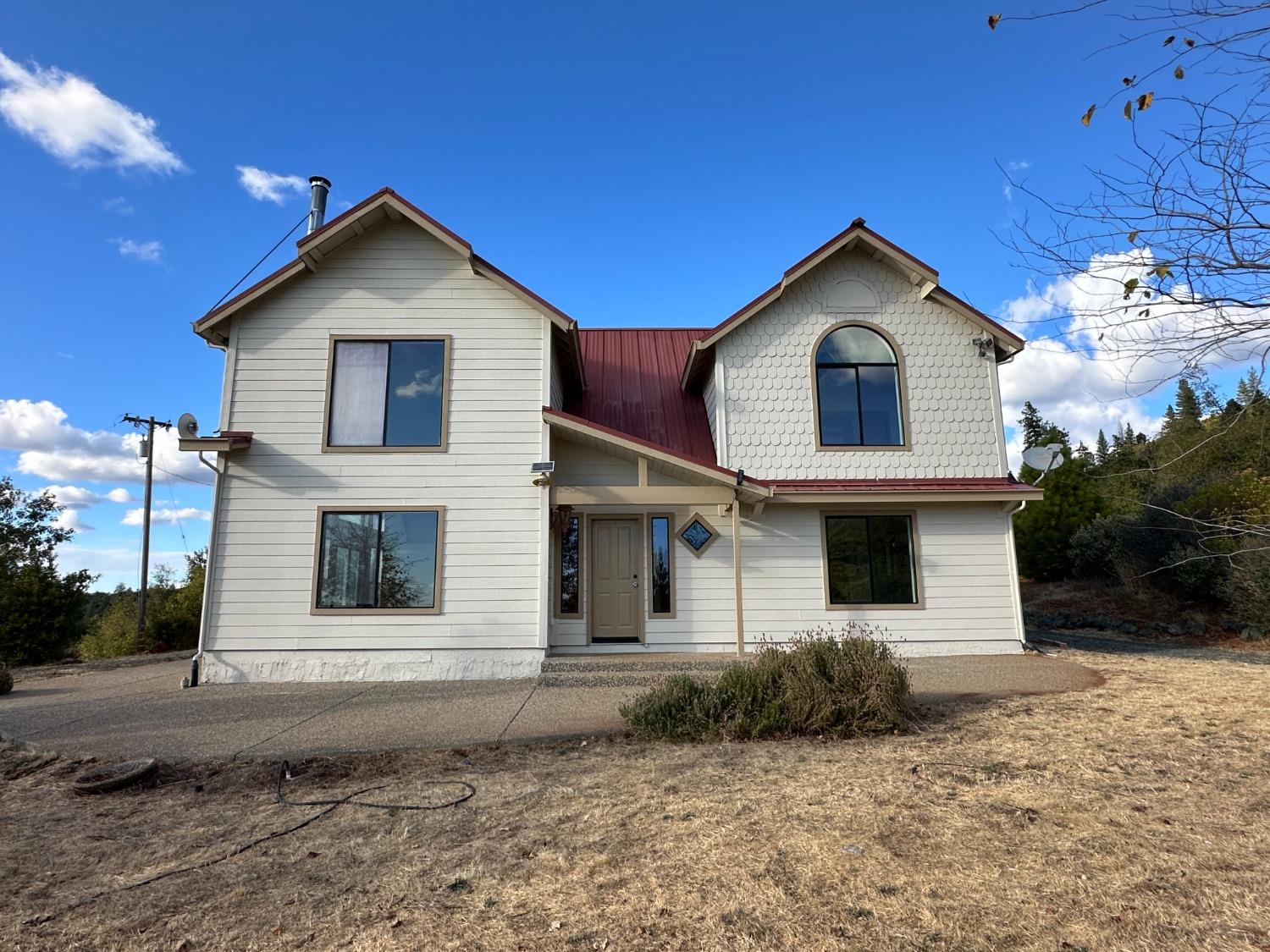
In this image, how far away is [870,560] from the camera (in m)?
11.4

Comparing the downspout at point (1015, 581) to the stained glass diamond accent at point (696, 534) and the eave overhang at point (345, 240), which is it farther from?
the eave overhang at point (345, 240)

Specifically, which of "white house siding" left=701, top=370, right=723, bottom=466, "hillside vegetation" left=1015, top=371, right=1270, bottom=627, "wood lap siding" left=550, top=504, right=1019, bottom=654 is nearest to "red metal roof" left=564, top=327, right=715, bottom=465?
"white house siding" left=701, top=370, right=723, bottom=466

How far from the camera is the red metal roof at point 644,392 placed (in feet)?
42.1

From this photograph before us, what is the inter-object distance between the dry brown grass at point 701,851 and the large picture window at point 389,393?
19.0 feet

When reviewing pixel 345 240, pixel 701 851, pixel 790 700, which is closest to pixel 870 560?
pixel 790 700

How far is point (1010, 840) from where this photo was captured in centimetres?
381

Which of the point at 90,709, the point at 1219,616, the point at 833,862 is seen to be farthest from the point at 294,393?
the point at 1219,616

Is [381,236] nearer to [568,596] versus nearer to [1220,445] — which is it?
[568,596]

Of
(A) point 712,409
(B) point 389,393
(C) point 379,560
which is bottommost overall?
(C) point 379,560

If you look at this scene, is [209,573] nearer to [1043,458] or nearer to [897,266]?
[897,266]

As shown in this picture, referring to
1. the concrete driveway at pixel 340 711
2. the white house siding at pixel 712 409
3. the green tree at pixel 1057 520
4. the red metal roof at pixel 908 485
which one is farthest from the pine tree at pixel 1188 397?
the green tree at pixel 1057 520

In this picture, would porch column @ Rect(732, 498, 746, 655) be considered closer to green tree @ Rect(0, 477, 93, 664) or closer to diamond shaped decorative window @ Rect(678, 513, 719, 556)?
diamond shaped decorative window @ Rect(678, 513, 719, 556)

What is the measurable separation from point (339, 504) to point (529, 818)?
7.45m

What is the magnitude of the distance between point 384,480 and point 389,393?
1395mm
